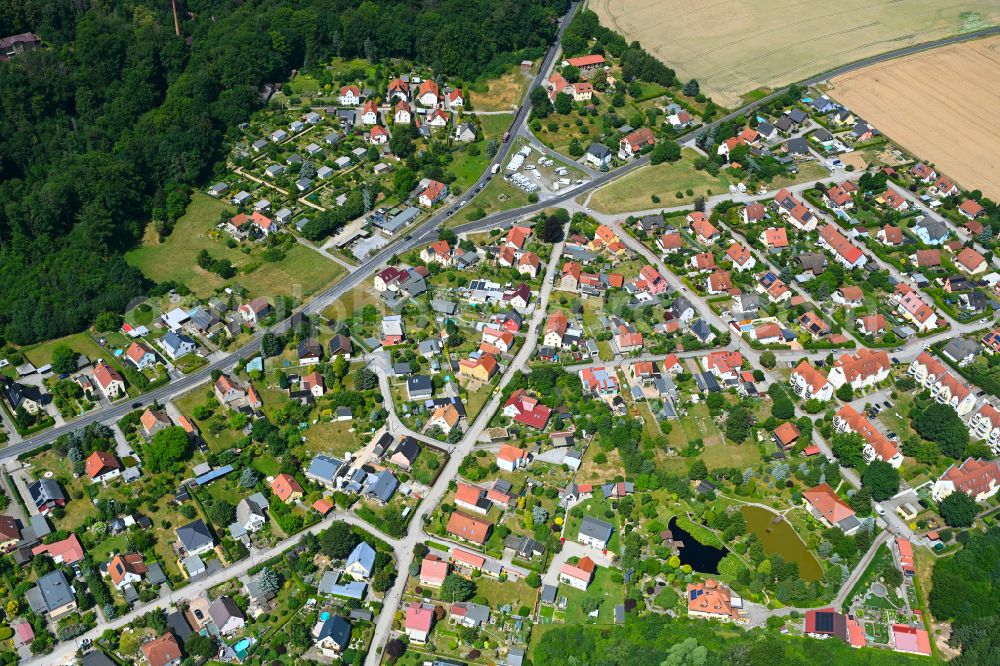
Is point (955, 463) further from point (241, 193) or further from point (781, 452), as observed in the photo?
point (241, 193)

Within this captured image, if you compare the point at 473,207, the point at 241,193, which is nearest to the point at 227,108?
the point at 241,193

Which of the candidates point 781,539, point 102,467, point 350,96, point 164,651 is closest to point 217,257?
point 102,467

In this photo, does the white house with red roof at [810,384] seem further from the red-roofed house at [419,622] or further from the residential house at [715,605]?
the red-roofed house at [419,622]

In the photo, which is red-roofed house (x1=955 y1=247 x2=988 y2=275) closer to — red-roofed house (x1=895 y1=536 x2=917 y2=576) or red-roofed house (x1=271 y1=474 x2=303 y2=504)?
red-roofed house (x1=895 y1=536 x2=917 y2=576)

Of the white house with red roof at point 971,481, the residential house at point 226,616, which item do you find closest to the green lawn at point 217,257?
the residential house at point 226,616

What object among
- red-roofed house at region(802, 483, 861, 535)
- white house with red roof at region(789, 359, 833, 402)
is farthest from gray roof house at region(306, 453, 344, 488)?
white house with red roof at region(789, 359, 833, 402)
